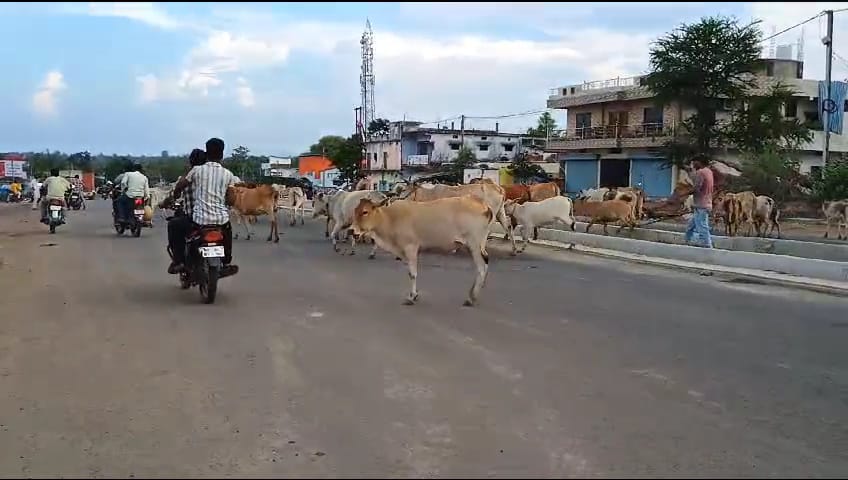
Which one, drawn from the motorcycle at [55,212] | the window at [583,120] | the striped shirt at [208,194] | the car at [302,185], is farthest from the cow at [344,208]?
the window at [583,120]

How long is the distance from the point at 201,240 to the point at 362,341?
3.00m

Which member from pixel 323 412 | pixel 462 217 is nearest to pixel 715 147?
pixel 462 217

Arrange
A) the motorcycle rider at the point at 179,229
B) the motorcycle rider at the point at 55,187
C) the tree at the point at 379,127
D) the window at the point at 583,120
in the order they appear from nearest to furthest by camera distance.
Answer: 1. the motorcycle rider at the point at 179,229
2. the motorcycle rider at the point at 55,187
3. the window at the point at 583,120
4. the tree at the point at 379,127

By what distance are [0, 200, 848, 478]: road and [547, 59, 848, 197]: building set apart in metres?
35.9

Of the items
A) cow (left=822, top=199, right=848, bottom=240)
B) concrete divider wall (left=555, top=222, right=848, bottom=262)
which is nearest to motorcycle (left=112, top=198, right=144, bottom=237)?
concrete divider wall (left=555, top=222, right=848, bottom=262)

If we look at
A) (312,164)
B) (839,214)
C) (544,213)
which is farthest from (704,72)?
(312,164)

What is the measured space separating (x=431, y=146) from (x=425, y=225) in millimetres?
59443

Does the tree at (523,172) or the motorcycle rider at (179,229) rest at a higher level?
the tree at (523,172)

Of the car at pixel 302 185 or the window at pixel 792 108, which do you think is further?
the window at pixel 792 108

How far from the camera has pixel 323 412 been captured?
581 centimetres

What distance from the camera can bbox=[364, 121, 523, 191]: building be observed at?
6860 centimetres

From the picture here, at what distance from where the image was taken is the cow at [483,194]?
1712cm

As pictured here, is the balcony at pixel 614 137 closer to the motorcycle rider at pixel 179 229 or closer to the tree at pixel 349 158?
the tree at pixel 349 158

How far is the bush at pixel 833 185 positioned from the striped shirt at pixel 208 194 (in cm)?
2630
